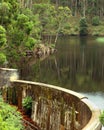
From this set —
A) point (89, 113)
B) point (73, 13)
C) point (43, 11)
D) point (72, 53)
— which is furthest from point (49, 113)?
point (73, 13)

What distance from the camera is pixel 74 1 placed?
108562mm

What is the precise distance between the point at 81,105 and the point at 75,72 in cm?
2367

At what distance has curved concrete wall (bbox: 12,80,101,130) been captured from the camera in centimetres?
1352

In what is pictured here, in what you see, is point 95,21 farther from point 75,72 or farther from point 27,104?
point 27,104

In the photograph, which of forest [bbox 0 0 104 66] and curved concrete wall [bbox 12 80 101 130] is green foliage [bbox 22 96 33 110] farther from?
forest [bbox 0 0 104 66]

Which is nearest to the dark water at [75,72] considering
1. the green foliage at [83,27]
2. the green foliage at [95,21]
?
the green foliage at [83,27]

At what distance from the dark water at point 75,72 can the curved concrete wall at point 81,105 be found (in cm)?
564

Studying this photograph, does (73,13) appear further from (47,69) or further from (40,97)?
(40,97)

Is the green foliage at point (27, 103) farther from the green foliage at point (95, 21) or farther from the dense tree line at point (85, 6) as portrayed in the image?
the dense tree line at point (85, 6)

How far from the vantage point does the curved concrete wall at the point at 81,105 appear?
13516 mm

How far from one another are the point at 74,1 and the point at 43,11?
45993mm

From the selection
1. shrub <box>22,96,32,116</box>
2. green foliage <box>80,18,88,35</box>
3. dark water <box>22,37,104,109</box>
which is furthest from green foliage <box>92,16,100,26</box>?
shrub <box>22,96,32,116</box>

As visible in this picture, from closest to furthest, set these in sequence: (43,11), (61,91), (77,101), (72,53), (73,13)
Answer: (77,101) → (61,91) → (72,53) → (43,11) → (73,13)

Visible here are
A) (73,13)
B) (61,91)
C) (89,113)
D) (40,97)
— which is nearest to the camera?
(89,113)
